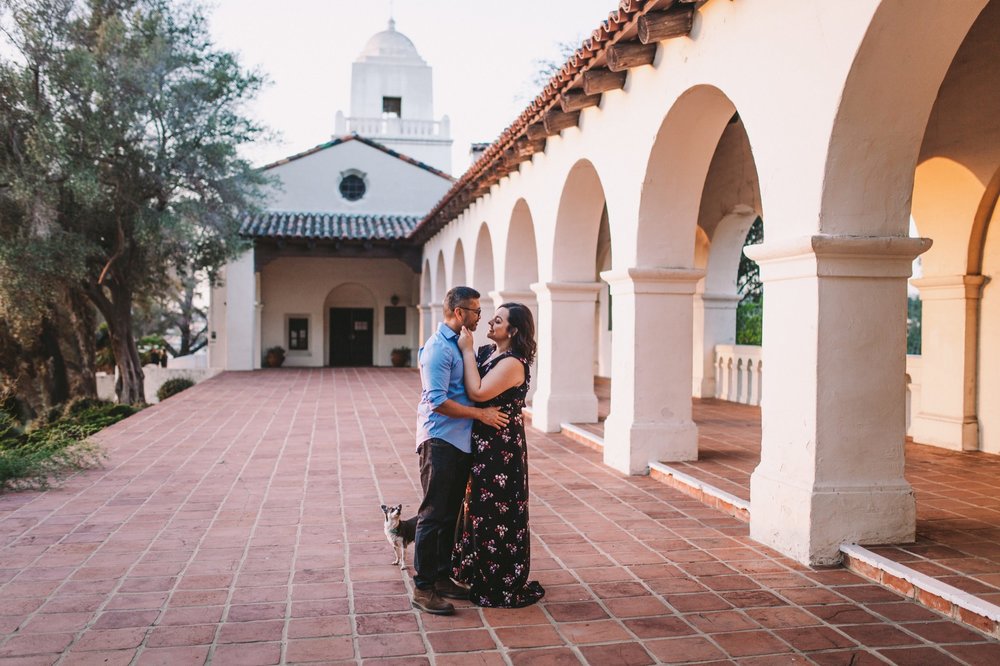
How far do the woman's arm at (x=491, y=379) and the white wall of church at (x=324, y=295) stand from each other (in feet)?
80.5

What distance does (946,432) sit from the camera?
9.20m

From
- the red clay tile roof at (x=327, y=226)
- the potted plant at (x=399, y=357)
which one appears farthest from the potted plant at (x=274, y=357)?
the red clay tile roof at (x=327, y=226)

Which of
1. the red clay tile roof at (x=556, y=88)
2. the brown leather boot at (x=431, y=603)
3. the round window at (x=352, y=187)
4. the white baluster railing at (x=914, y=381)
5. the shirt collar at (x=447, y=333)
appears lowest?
the brown leather boot at (x=431, y=603)

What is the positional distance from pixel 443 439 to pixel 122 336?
16.7m

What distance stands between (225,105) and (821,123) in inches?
611

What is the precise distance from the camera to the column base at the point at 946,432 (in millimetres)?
9008

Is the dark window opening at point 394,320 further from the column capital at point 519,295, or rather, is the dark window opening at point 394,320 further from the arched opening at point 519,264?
the column capital at point 519,295

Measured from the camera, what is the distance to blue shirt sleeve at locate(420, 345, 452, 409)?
4223 mm

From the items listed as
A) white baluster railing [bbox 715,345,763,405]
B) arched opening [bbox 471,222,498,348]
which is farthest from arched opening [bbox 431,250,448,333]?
white baluster railing [bbox 715,345,763,405]

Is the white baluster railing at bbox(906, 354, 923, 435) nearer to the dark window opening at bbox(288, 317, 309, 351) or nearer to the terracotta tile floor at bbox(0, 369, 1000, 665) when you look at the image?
the terracotta tile floor at bbox(0, 369, 1000, 665)

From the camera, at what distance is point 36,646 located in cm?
382

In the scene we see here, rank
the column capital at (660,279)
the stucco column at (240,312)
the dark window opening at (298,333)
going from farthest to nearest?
1. the dark window opening at (298,333)
2. the stucco column at (240,312)
3. the column capital at (660,279)

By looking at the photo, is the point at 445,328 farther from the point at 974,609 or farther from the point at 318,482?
the point at 318,482

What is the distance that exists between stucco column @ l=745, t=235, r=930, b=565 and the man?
6.95 feet
